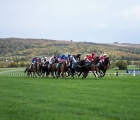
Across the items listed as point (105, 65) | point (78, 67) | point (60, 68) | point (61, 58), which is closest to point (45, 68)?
point (61, 58)

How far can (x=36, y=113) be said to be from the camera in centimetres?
979

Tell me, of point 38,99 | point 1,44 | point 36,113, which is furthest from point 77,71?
point 1,44

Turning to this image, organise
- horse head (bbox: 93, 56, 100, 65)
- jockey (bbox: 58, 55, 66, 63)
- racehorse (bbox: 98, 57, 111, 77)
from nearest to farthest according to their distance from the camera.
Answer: horse head (bbox: 93, 56, 100, 65) → racehorse (bbox: 98, 57, 111, 77) → jockey (bbox: 58, 55, 66, 63)

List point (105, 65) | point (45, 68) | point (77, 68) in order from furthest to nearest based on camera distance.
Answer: point (45, 68) < point (77, 68) < point (105, 65)

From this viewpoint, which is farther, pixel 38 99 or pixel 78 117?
pixel 38 99

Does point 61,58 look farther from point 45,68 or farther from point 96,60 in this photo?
point 96,60

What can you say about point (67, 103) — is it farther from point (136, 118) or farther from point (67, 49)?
point (67, 49)

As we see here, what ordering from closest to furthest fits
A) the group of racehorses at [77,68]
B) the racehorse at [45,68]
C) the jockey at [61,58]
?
1. the group of racehorses at [77,68]
2. the jockey at [61,58]
3. the racehorse at [45,68]

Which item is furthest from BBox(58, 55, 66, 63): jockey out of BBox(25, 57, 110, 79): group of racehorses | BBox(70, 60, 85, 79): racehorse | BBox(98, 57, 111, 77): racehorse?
BBox(98, 57, 111, 77): racehorse

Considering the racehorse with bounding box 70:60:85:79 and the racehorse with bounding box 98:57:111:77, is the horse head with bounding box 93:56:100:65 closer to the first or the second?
the racehorse with bounding box 98:57:111:77

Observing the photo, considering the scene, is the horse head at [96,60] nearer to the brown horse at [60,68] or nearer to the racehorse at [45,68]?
the brown horse at [60,68]

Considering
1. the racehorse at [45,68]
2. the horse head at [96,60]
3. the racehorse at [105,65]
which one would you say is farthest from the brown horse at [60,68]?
the horse head at [96,60]

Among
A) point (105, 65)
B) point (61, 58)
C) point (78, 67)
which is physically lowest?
point (78, 67)

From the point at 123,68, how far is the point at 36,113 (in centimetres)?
5881
